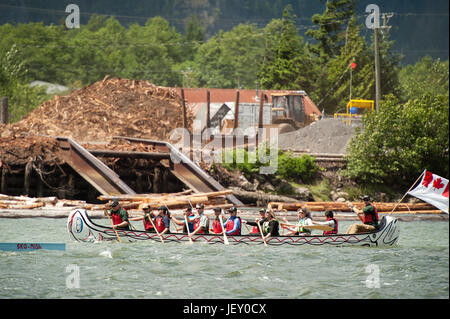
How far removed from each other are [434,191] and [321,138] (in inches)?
1292

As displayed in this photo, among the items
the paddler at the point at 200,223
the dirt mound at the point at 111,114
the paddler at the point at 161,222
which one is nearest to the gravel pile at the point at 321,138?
the dirt mound at the point at 111,114

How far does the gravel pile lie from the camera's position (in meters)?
47.6

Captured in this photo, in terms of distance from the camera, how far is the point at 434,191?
640 inches

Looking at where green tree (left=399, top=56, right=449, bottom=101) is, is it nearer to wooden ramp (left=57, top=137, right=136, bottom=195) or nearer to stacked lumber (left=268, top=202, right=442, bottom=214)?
stacked lumber (left=268, top=202, right=442, bottom=214)

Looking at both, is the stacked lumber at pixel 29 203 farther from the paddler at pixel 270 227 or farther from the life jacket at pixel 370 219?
the life jacket at pixel 370 219

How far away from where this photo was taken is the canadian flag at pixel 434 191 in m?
15.5

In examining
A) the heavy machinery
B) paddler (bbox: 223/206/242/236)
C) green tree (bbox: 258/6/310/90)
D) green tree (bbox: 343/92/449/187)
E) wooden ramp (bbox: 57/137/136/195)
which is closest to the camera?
paddler (bbox: 223/206/242/236)

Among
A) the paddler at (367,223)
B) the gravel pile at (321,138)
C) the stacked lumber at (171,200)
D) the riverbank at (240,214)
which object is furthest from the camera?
the gravel pile at (321,138)

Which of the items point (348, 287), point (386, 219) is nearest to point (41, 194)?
point (386, 219)

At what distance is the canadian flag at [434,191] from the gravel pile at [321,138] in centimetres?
2994

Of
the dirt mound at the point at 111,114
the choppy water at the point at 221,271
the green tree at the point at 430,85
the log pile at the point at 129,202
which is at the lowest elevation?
the choppy water at the point at 221,271

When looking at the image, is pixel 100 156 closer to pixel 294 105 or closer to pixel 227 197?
pixel 227 197

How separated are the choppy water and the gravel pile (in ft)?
85.0

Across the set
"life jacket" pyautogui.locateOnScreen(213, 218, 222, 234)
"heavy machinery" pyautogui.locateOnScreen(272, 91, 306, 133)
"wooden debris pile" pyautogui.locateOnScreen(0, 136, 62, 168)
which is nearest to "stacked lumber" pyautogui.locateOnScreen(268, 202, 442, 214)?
"life jacket" pyautogui.locateOnScreen(213, 218, 222, 234)
